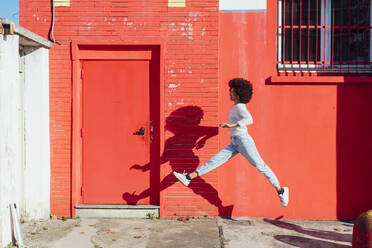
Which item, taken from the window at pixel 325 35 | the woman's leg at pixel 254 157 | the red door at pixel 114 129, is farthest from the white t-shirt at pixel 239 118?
the red door at pixel 114 129

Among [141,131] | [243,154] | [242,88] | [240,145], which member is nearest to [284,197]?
[243,154]

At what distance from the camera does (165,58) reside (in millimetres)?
6484

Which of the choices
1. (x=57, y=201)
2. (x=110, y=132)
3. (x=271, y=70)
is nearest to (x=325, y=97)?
(x=271, y=70)

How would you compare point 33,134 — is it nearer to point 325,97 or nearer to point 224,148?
point 224,148

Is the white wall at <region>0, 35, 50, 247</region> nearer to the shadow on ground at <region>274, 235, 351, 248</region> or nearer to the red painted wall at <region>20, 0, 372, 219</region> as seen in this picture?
the red painted wall at <region>20, 0, 372, 219</region>

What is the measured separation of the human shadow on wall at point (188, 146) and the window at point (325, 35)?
5.16 feet

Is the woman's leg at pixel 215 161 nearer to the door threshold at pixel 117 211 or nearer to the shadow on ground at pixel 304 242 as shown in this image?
the door threshold at pixel 117 211

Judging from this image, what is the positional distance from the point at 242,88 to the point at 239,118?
0.45 m

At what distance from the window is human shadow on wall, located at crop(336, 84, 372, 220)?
0.46 metres

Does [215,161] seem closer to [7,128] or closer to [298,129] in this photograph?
[298,129]

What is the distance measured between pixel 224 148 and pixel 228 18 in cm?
204

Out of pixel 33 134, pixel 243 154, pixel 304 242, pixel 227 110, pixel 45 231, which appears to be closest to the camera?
pixel 304 242

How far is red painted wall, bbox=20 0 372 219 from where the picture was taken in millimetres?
6457

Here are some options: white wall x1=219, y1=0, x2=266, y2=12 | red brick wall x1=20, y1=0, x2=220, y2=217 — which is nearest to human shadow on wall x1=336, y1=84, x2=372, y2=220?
white wall x1=219, y1=0, x2=266, y2=12
